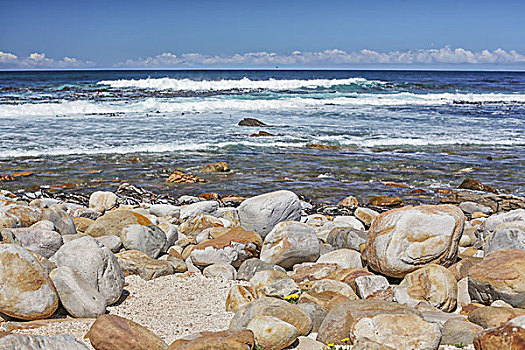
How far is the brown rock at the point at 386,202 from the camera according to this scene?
30.6 ft

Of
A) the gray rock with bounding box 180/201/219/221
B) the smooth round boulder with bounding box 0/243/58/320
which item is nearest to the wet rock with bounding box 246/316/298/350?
the smooth round boulder with bounding box 0/243/58/320

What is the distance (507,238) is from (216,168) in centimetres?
767

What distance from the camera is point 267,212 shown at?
666 centimetres

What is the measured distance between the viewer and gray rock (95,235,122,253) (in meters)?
5.84

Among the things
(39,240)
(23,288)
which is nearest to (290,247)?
(39,240)

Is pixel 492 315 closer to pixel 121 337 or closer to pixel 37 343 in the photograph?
pixel 121 337

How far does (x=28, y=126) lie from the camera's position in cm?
1989

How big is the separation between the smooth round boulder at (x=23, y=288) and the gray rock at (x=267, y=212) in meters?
3.03

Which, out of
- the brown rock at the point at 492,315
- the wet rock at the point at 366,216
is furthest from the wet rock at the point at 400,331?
the wet rock at the point at 366,216

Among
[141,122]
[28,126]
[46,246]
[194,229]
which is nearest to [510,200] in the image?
[194,229]

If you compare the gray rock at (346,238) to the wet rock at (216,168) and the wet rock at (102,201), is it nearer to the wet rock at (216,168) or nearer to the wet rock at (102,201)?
the wet rock at (102,201)

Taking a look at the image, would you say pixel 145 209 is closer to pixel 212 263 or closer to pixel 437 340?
pixel 212 263

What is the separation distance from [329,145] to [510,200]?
7.10m

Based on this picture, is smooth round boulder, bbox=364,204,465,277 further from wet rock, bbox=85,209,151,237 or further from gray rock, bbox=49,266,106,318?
wet rock, bbox=85,209,151,237
